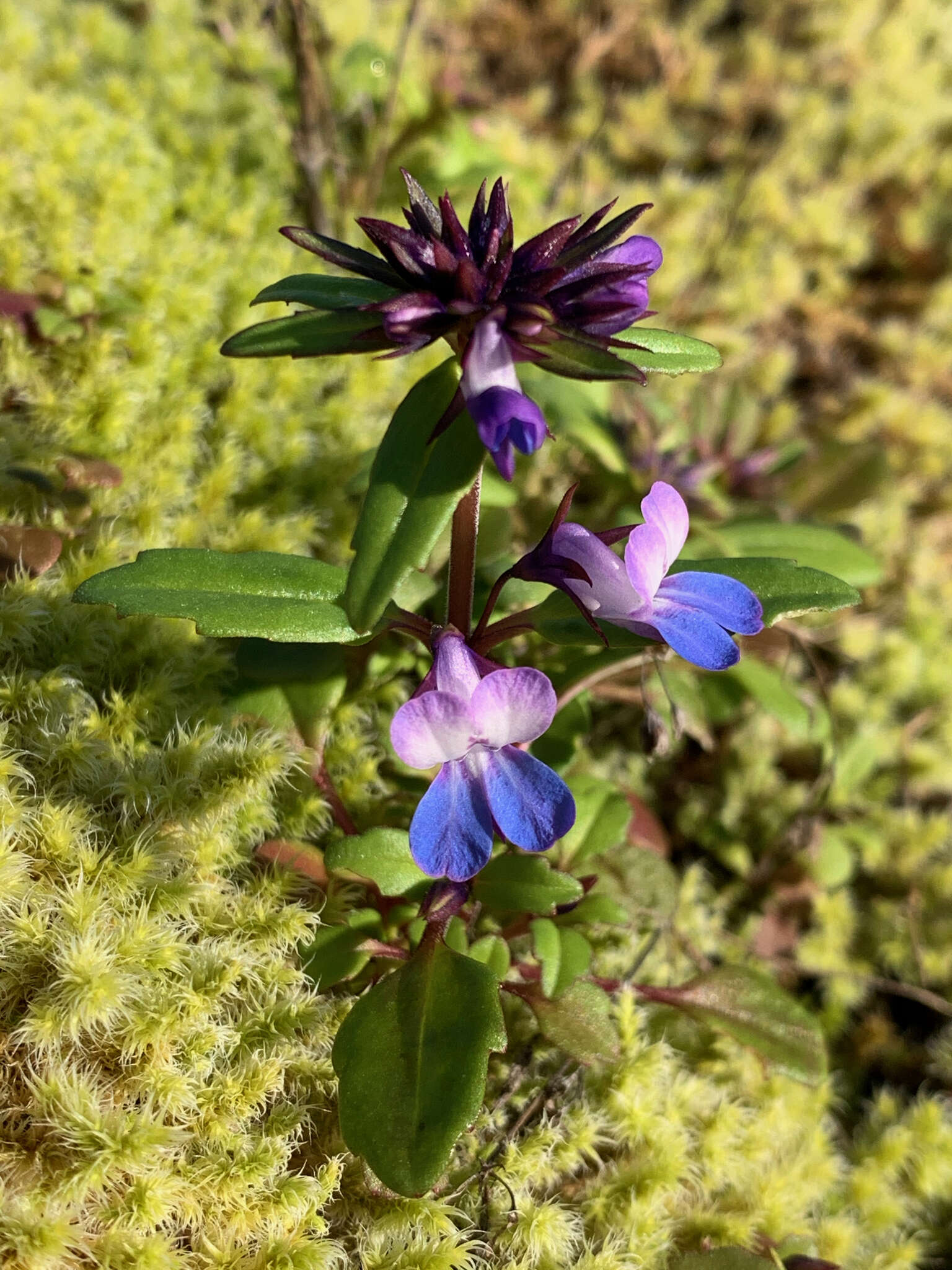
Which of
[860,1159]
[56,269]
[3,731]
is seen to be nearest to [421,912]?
[3,731]

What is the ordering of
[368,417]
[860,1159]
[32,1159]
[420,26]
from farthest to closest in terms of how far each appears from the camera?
1. [420,26]
2. [368,417]
3. [860,1159]
4. [32,1159]

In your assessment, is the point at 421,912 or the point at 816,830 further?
the point at 816,830

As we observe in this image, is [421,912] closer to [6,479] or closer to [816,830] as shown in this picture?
[6,479]

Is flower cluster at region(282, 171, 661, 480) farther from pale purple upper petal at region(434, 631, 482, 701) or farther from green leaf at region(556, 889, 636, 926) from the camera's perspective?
green leaf at region(556, 889, 636, 926)

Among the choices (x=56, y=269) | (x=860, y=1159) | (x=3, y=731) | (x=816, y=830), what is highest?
(x=56, y=269)

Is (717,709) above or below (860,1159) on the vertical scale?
above

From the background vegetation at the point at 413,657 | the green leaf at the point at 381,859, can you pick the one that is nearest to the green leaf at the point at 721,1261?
the background vegetation at the point at 413,657

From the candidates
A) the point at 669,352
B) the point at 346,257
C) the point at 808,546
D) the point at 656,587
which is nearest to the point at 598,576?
the point at 656,587
